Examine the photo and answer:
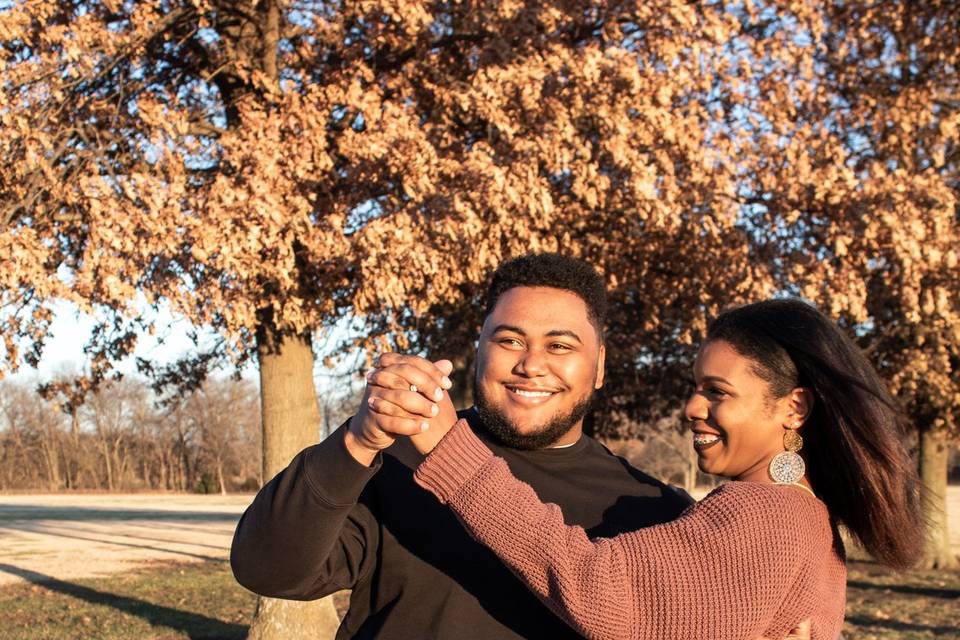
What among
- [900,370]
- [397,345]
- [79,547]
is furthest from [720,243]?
[79,547]

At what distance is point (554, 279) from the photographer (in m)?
2.82

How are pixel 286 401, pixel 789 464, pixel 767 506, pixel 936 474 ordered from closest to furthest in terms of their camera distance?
pixel 767 506 → pixel 789 464 → pixel 286 401 → pixel 936 474

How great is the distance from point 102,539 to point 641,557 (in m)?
25.8

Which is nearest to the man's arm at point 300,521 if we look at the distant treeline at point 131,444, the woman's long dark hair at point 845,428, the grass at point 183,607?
the woman's long dark hair at point 845,428

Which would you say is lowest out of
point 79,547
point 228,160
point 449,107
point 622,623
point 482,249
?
point 79,547

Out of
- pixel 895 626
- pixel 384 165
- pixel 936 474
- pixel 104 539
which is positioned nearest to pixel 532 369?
pixel 384 165

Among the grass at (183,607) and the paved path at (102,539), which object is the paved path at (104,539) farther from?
the grass at (183,607)

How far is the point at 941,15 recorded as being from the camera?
42.2 ft

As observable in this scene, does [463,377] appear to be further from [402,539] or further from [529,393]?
[402,539]

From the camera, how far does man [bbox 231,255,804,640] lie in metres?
2.08

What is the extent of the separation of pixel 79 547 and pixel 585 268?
74.9ft

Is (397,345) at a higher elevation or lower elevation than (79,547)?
higher

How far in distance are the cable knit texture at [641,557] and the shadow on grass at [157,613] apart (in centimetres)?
1056

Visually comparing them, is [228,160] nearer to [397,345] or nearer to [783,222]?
[397,345]
